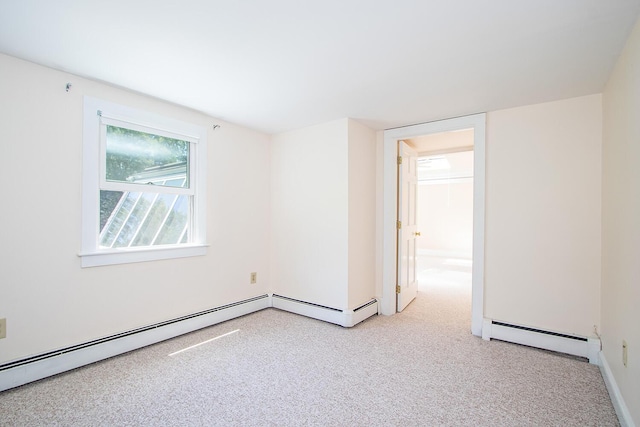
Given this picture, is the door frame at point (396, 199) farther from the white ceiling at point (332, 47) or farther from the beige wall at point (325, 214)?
the white ceiling at point (332, 47)

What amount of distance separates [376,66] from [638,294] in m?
1.92

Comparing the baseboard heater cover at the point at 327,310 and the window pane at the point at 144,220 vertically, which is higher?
the window pane at the point at 144,220

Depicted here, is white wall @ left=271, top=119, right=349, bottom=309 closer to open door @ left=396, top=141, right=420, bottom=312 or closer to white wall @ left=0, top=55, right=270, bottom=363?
open door @ left=396, top=141, right=420, bottom=312

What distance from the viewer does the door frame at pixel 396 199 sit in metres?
2.90

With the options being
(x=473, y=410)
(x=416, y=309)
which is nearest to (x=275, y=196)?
(x=416, y=309)

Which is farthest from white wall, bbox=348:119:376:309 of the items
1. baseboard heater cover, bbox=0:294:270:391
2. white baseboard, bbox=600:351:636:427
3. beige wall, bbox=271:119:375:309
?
white baseboard, bbox=600:351:636:427

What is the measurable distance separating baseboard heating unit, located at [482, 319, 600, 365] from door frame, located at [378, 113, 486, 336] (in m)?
0.12

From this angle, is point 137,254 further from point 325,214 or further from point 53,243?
point 325,214

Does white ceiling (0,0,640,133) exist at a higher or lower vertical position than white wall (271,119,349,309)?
higher

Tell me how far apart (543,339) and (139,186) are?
3.79 meters

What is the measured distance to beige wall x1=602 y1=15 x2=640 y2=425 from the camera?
1523mm

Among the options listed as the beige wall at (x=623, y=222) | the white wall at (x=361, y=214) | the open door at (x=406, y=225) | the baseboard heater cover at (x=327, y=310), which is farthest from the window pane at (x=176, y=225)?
the beige wall at (x=623, y=222)

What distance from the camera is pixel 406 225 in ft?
12.2

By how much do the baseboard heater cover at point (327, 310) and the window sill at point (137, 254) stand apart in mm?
1165
